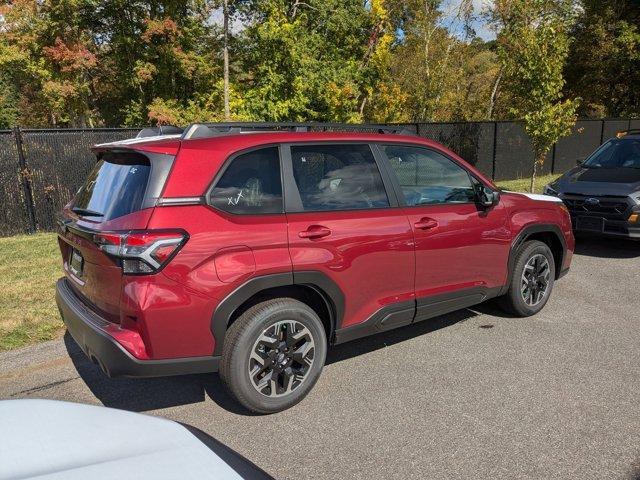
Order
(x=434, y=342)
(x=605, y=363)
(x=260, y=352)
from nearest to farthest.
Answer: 1. (x=260, y=352)
2. (x=605, y=363)
3. (x=434, y=342)

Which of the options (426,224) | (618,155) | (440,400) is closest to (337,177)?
(426,224)

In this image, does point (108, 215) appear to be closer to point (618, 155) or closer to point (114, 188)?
point (114, 188)

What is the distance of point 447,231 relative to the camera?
419 centimetres

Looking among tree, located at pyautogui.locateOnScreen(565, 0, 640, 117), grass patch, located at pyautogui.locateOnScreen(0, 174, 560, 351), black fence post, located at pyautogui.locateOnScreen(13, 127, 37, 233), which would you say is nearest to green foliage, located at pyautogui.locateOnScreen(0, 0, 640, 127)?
tree, located at pyautogui.locateOnScreen(565, 0, 640, 117)

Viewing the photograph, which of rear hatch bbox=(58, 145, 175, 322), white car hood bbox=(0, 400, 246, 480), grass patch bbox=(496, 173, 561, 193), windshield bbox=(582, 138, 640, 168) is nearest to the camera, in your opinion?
white car hood bbox=(0, 400, 246, 480)

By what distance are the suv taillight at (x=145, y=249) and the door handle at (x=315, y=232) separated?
32.0 inches

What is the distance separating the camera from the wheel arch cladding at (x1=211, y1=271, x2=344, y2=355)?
3126 millimetres

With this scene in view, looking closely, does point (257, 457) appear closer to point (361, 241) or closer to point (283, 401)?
point (283, 401)

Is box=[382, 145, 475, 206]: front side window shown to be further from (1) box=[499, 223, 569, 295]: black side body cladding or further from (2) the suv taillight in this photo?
(2) the suv taillight

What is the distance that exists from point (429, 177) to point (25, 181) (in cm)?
822

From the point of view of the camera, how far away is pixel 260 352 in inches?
130

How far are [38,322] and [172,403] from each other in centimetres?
Answer: 220

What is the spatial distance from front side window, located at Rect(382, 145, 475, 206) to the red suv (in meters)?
0.02

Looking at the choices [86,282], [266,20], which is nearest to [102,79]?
[266,20]
